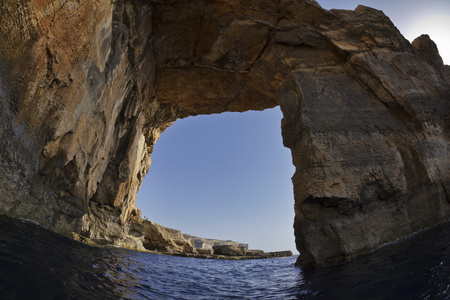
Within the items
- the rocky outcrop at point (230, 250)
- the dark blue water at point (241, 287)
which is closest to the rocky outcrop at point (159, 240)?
the rocky outcrop at point (230, 250)

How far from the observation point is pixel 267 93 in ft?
58.6

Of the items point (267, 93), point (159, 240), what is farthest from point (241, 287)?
point (159, 240)

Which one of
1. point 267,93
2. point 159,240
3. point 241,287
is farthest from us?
point 159,240

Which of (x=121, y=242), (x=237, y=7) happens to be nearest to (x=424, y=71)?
(x=237, y=7)

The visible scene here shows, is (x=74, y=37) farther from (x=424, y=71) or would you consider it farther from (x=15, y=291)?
(x=424, y=71)

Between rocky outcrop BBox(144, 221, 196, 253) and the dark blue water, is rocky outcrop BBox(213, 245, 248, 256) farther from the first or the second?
the dark blue water

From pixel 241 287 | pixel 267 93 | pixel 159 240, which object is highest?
pixel 267 93

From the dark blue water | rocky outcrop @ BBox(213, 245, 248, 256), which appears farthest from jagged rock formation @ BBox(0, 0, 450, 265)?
rocky outcrop @ BBox(213, 245, 248, 256)

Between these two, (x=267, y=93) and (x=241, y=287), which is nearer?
(x=241, y=287)

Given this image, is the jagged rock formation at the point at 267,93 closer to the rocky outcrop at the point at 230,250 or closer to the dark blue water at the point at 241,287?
the dark blue water at the point at 241,287

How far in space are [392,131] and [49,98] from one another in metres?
14.7

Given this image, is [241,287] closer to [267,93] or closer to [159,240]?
[267,93]

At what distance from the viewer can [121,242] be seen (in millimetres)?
24125

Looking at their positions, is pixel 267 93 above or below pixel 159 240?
above
